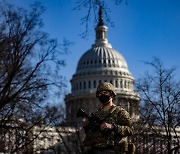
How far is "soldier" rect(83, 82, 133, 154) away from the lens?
5.70 m

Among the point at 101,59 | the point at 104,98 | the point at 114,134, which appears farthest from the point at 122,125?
the point at 101,59

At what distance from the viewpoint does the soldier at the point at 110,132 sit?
570cm

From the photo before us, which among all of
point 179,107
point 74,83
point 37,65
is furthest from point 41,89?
point 74,83

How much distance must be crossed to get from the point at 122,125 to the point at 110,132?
20 centimetres

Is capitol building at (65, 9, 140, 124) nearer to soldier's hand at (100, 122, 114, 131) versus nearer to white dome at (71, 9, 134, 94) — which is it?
white dome at (71, 9, 134, 94)

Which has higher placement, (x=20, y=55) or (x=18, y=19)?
(x=18, y=19)

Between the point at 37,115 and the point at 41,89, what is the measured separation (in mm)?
1262

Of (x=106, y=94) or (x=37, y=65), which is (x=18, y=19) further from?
(x=106, y=94)

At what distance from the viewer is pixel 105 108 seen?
6047 millimetres

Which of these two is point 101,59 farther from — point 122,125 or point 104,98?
point 122,125

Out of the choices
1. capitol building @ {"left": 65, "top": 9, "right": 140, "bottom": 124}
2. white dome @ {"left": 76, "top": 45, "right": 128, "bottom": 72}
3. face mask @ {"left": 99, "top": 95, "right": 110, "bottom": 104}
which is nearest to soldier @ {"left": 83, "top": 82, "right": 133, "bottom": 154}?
face mask @ {"left": 99, "top": 95, "right": 110, "bottom": 104}

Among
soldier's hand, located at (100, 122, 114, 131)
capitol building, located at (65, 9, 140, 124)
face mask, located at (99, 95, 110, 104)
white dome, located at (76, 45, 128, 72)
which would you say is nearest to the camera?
soldier's hand, located at (100, 122, 114, 131)

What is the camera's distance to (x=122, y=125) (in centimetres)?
582

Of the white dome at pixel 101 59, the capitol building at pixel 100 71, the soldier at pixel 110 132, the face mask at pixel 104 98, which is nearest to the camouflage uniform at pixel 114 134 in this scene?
the soldier at pixel 110 132
